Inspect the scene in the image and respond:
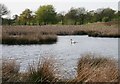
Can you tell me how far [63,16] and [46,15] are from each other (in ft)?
22.9

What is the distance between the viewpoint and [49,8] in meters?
62.8

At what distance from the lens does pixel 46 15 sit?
202ft

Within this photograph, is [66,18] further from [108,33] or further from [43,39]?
[43,39]

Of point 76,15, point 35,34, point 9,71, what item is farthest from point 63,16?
point 9,71

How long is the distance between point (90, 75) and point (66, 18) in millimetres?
58293

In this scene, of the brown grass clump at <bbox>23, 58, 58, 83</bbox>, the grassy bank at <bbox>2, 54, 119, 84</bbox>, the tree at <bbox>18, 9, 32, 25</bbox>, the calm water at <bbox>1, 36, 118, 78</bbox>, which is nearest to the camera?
the grassy bank at <bbox>2, 54, 119, 84</bbox>

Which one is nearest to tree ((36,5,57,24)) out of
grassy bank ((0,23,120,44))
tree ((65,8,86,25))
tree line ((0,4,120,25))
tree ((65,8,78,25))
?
tree line ((0,4,120,25))

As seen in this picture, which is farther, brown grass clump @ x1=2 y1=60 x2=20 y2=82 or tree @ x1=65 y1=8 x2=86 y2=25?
tree @ x1=65 y1=8 x2=86 y2=25

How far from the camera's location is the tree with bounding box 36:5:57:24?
60.0 m

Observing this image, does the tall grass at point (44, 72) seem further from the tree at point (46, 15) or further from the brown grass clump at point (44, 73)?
the tree at point (46, 15)

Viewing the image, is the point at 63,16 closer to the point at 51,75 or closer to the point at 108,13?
the point at 108,13

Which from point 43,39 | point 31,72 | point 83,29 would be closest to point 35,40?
point 43,39

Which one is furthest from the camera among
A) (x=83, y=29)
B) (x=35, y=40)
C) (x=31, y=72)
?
(x=83, y=29)

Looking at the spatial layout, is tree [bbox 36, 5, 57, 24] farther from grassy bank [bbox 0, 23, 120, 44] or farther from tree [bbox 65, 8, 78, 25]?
grassy bank [bbox 0, 23, 120, 44]
